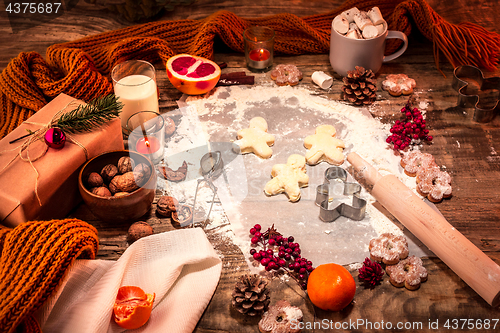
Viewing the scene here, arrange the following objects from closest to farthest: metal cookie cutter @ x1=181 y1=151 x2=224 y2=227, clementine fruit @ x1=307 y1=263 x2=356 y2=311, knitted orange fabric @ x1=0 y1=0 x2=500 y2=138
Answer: clementine fruit @ x1=307 y1=263 x2=356 y2=311, metal cookie cutter @ x1=181 y1=151 x2=224 y2=227, knitted orange fabric @ x1=0 y1=0 x2=500 y2=138

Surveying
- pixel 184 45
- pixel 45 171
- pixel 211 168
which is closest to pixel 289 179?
pixel 211 168

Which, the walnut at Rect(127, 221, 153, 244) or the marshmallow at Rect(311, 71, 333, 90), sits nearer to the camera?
the walnut at Rect(127, 221, 153, 244)

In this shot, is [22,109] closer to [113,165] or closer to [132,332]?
[113,165]

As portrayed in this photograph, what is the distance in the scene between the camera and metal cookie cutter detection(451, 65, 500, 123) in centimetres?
156

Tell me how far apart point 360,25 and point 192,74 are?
67cm

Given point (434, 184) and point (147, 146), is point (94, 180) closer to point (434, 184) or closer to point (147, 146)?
point (147, 146)

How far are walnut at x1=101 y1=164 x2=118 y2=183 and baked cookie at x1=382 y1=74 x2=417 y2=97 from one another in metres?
1.07

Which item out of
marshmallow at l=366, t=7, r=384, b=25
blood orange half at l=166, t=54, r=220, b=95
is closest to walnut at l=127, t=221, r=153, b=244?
blood orange half at l=166, t=54, r=220, b=95

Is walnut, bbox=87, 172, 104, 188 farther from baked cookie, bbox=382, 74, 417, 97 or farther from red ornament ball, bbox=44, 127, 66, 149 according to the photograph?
baked cookie, bbox=382, 74, 417, 97

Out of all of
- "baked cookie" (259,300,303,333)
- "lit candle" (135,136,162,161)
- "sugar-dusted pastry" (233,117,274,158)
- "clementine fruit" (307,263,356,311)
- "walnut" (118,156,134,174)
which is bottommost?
"baked cookie" (259,300,303,333)

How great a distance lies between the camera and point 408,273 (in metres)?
1.13

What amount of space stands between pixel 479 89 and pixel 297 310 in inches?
47.1

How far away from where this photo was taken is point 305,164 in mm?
1435

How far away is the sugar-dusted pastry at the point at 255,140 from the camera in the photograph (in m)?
1.44
